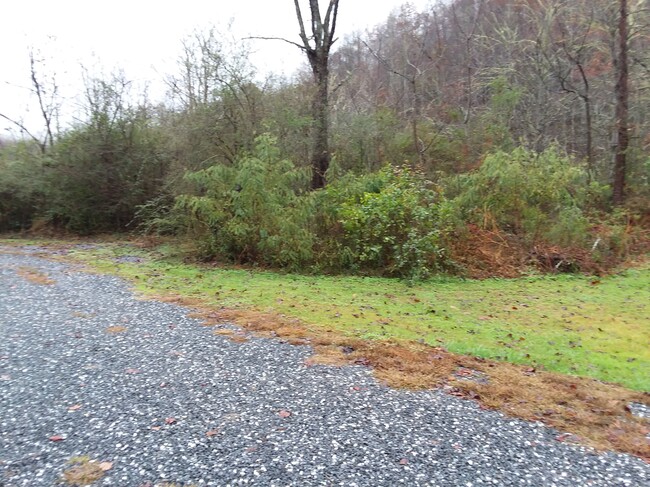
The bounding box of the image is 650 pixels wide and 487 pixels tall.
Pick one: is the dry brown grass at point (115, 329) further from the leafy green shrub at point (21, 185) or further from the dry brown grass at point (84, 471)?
the leafy green shrub at point (21, 185)

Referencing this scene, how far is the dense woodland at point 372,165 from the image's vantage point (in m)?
12.5

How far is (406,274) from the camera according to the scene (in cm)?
1177

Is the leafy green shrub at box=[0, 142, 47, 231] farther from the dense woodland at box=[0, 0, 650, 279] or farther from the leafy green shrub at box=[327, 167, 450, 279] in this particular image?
the leafy green shrub at box=[327, 167, 450, 279]

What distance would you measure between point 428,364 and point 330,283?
536 cm

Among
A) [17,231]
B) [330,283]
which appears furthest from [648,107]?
[17,231]

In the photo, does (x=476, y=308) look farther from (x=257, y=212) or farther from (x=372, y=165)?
(x=372, y=165)

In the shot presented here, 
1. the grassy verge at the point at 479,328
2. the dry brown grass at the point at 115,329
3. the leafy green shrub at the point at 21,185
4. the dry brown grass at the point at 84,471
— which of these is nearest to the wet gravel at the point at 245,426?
the dry brown grass at the point at 84,471

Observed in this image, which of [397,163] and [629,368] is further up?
[397,163]

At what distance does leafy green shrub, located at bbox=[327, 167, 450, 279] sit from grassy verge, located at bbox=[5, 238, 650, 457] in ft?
2.35

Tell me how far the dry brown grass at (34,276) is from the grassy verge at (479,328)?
4.82 feet

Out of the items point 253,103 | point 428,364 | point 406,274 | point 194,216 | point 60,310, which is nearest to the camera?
point 428,364

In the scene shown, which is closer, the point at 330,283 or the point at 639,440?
the point at 639,440

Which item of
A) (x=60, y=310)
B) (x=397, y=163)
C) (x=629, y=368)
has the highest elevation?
(x=397, y=163)

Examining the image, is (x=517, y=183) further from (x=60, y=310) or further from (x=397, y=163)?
(x=60, y=310)
